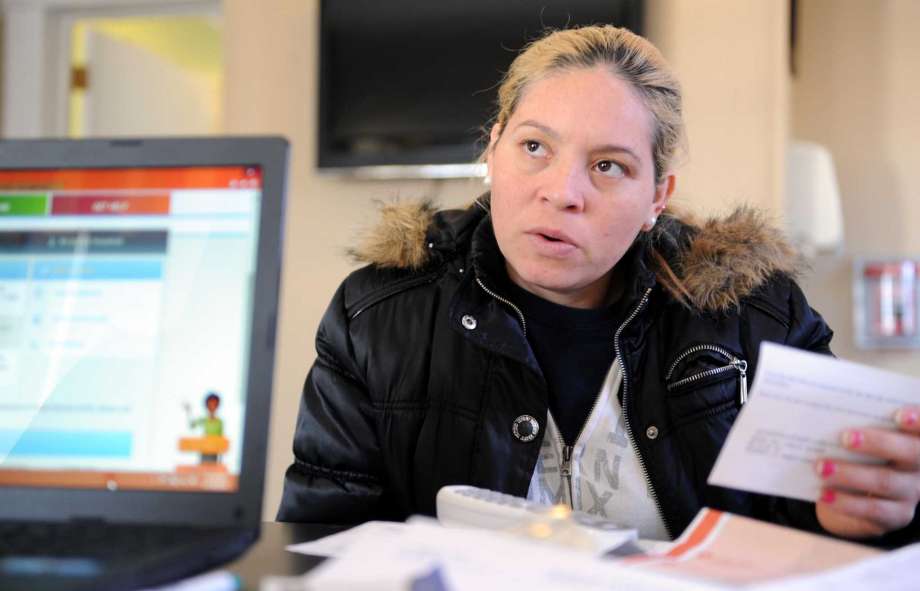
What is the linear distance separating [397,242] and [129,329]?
586 millimetres

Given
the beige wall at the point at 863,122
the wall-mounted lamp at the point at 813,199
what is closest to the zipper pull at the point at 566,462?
the wall-mounted lamp at the point at 813,199

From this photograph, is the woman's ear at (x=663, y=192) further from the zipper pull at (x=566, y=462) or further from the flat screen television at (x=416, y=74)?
the flat screen television at (x=416, y=74)

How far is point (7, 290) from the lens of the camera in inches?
30.2

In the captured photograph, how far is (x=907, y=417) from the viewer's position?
826 millimetres

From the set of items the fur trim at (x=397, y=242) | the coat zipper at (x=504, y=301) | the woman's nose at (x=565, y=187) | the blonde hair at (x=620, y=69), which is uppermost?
the blonde hair at (x=620, y=69)

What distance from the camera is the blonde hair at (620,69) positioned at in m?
1.25

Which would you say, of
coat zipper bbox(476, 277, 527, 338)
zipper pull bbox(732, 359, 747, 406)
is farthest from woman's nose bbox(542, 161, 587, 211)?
zipper pull bbox(732, 359, 747, 406)

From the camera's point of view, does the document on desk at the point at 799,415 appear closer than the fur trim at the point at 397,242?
Answer: Yes

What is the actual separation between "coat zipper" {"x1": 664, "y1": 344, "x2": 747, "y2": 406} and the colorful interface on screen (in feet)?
2.00

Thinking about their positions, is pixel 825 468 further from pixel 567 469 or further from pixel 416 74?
pixel 416 74

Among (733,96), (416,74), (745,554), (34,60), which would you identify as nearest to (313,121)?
(416,74)

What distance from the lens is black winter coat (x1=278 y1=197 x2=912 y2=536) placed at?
116 centimetres

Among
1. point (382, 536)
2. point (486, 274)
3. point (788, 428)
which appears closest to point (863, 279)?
point (486, 274)

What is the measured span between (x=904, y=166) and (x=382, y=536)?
8.60 ft
